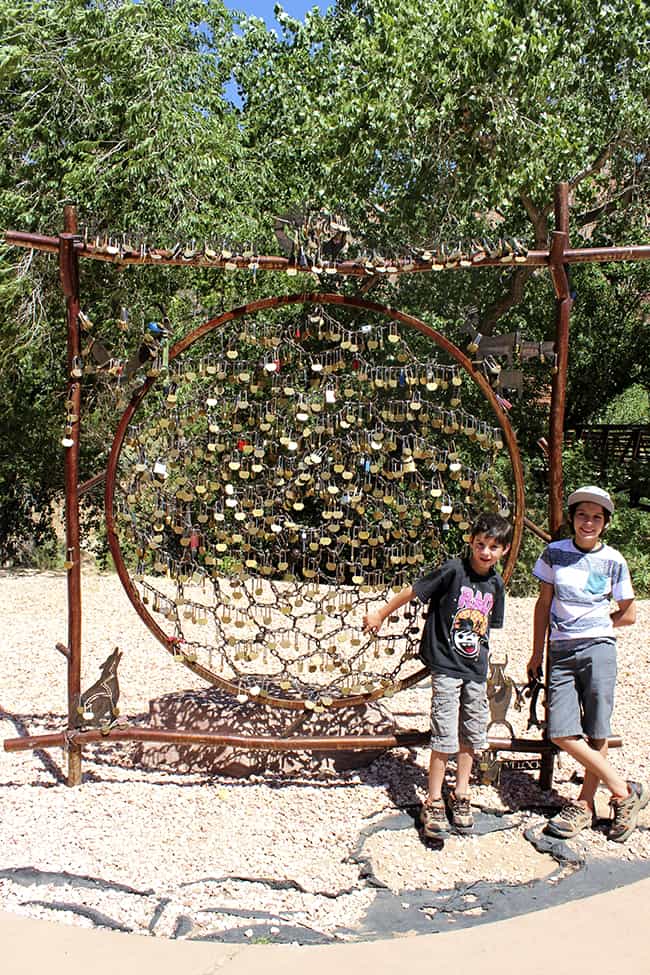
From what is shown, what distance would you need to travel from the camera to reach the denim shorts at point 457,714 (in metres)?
3.51

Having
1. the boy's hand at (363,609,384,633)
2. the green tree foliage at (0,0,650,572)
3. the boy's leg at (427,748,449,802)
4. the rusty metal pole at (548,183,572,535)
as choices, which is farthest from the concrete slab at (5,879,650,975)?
the green tree foliage at (0,0,650,572)

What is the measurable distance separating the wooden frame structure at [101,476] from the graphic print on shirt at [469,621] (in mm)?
461

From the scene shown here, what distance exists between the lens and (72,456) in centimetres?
387

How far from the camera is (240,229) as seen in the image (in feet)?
30.0

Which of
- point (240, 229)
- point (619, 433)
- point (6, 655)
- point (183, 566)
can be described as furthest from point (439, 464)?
point (619, 433)

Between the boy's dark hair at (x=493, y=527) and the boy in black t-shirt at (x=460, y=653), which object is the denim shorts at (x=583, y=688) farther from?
the boy's dark hair at (x=493, y=527)

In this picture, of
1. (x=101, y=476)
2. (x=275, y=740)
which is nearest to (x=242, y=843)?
(x=275, y=740)

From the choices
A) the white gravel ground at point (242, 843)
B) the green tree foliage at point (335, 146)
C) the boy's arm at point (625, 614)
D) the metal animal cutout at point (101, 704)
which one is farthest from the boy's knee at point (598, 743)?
the green tree foliage at point (335, 146)

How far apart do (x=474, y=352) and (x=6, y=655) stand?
12.3 feet

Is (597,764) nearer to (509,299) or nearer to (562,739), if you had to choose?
(562,739)

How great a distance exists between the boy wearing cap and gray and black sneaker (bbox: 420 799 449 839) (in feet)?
1.32

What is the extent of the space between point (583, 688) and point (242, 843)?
1423 mm

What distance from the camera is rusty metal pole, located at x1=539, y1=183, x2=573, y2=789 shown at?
375cm

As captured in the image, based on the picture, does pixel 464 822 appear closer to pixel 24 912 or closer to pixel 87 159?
pixel 24 912
